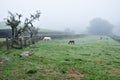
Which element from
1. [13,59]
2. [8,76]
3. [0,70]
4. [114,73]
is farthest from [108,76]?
[13,59]

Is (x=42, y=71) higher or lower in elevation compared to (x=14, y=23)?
lower

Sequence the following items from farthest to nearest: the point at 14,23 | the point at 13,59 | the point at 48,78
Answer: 1. the point at 14,23
2. the point at 13,59
3. the point at 48,78

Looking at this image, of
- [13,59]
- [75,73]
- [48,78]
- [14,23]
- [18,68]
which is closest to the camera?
[48,78]

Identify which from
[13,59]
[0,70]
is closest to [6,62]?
[13,59]

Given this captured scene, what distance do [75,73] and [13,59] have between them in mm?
10013

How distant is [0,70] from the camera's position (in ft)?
76.8

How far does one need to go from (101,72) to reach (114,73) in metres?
1.29

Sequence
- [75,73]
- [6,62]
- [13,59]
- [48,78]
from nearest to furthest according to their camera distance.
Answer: [48,78] → [75,73] → [6,62] → [13,59]

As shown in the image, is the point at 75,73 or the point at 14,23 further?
the point at 14,23

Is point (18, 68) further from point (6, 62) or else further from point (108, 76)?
point (108, 76)

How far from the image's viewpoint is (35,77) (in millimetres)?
20875

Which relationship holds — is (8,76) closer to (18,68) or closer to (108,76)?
(18,68)

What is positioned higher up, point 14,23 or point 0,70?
point 14,23

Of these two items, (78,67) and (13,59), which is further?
(13,59)
